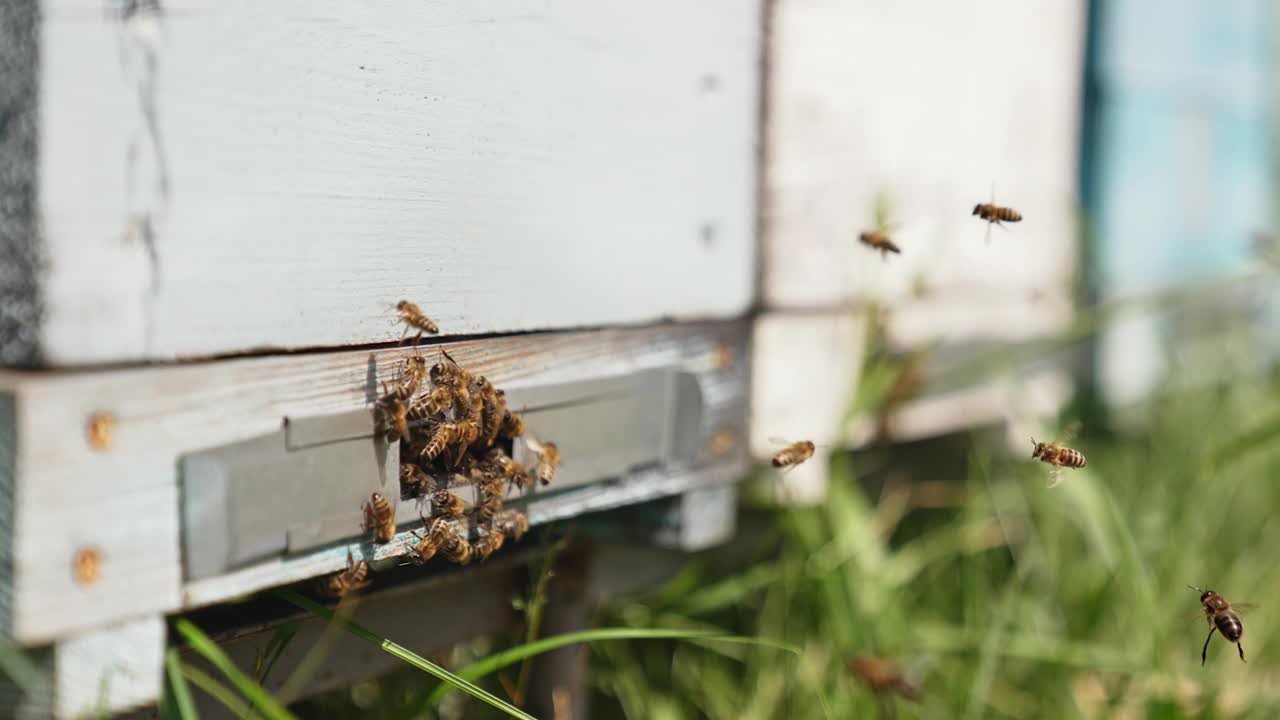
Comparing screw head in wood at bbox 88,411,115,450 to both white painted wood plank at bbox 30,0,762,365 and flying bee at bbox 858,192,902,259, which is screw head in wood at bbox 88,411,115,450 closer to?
white painted wood plank at bbox 30,0,762,365

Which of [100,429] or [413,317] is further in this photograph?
[413,317]

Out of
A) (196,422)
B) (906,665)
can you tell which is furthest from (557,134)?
(906,665)

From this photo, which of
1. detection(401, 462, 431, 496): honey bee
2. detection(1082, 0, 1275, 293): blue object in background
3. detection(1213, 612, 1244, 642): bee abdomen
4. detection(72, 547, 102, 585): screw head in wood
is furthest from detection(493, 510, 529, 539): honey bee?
detection(1082, 0, 1275, 293): blue object in background

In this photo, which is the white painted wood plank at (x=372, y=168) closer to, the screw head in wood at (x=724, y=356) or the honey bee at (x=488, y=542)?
the screw head in wood at (x=724, y=356)

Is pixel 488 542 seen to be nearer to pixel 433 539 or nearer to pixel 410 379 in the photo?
pixel 433 539

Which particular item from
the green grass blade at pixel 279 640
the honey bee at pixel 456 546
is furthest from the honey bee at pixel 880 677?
the green grass blade at pixel 279 640

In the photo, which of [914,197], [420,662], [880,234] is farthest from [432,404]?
[914,197]
